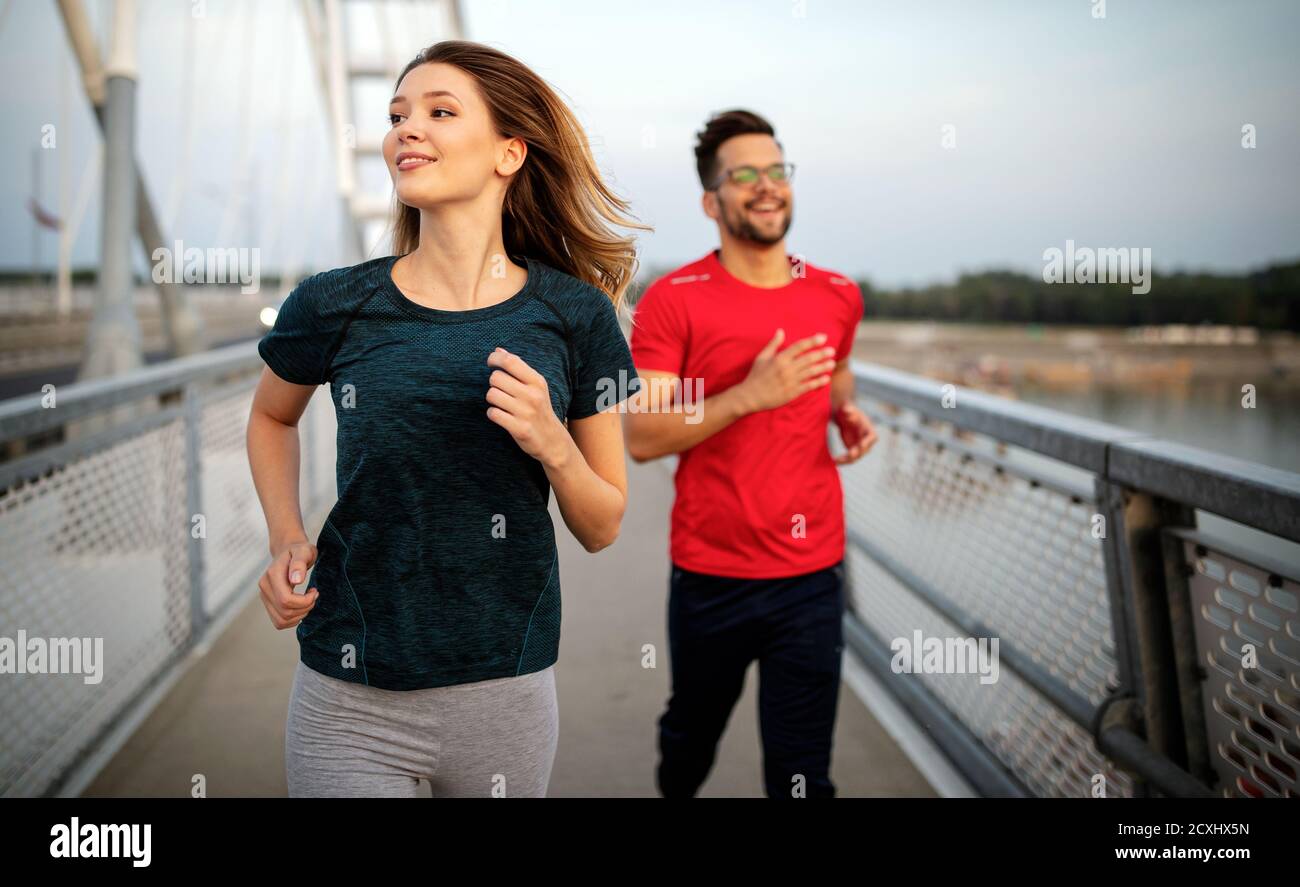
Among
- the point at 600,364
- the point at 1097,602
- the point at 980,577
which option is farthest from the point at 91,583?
the point at 1097,602

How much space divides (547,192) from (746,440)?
39.2 inches

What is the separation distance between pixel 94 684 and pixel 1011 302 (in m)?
8.35

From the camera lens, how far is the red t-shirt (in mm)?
2572

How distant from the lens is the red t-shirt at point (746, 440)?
8.44ft

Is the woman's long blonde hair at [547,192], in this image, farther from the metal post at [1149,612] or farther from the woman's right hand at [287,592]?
the metal post at [1149,612]

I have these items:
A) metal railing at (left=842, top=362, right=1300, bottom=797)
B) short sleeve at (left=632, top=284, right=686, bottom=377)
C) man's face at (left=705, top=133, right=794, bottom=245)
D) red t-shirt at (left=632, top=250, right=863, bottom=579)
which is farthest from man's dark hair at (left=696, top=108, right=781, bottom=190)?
metal railing at (left=842, top=362, right=1300, bottom=797)

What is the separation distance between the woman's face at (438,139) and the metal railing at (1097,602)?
1337 mm

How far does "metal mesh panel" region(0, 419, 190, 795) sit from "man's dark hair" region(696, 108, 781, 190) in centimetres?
205

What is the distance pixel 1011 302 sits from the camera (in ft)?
31.4

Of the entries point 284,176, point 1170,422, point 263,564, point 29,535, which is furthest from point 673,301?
point 284,176

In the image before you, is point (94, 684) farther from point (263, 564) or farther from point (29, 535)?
point (263, 564)

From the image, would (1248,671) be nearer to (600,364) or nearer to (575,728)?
(600,364)

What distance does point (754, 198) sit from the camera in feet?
8.90
